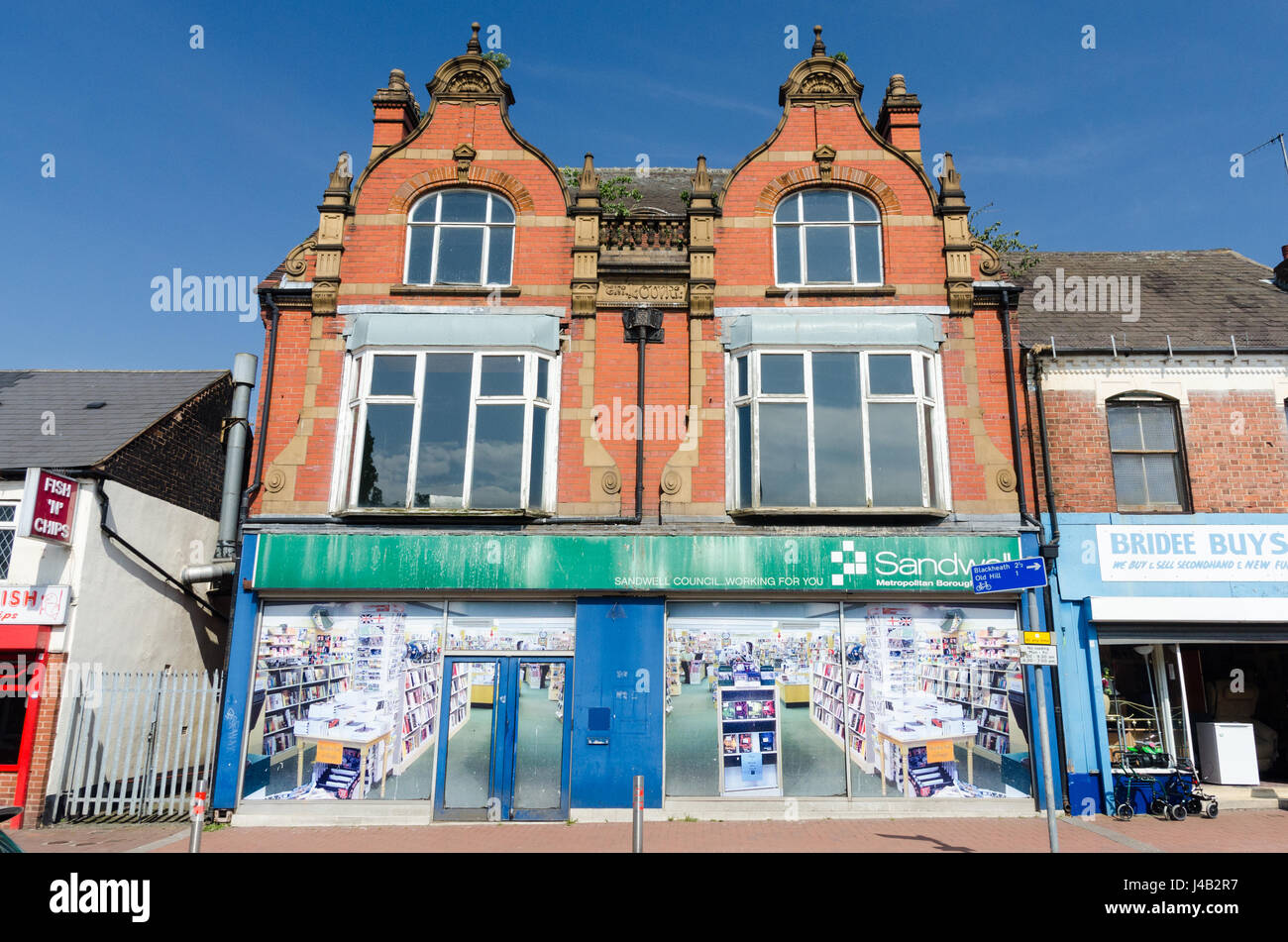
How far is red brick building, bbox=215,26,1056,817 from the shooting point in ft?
38.4

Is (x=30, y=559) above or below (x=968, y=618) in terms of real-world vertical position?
above

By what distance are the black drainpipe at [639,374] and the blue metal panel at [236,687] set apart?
14.6 feet

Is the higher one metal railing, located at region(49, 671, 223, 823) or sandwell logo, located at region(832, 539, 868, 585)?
sandwell logo, located at region(832, 539, 868, 585)

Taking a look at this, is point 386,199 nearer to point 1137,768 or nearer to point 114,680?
point 114,680

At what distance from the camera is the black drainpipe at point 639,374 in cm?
1218

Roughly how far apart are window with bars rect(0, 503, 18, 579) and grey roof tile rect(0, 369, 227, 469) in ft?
2.29

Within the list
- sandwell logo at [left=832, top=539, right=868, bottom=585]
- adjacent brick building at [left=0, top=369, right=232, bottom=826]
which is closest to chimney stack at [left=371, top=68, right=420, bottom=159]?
adjacent brick building at [left=0, top=369, right=232, bottom=826]

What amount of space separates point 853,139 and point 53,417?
15.5 metres
